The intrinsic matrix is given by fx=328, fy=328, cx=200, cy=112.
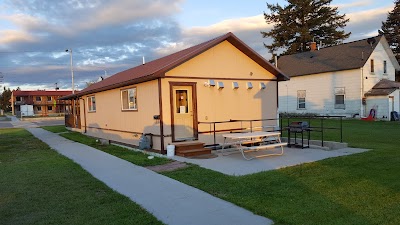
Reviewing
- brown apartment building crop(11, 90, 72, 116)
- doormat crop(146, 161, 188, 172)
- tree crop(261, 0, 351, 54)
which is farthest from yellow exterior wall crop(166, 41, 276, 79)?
brown apartment building crop(11, 90, 72, 116)

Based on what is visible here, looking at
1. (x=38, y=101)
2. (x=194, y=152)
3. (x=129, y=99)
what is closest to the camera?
(x=194, y=152)

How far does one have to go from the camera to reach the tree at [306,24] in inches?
1773

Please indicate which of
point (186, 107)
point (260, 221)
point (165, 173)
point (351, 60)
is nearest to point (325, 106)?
point (351, 60)

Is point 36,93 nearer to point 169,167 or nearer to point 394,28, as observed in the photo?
point 394,28

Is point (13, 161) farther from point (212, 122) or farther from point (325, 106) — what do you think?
point (325, 106)

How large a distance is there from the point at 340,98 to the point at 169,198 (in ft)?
84.2

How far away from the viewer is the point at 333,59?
29.8 metres

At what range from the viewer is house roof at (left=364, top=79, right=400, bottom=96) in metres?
25.8

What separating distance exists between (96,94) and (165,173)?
11881 mm

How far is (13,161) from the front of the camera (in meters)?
11.0

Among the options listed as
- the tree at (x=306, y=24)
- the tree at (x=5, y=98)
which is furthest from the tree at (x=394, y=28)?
the tree at (x=5, y=98)

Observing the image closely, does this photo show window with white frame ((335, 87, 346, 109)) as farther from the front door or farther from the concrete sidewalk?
the concrete sidewalk

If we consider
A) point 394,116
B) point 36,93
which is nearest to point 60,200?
point 394,116

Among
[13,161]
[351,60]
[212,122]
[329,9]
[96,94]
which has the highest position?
[329,9]
